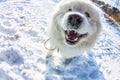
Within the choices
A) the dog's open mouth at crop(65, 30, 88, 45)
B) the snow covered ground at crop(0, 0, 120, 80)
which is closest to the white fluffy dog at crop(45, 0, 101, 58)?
the dog's open mouth at crop(65, 30, 88, 45)

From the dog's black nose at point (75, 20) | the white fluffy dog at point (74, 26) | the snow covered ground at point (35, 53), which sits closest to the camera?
the dog's black nose at point (75, 20)

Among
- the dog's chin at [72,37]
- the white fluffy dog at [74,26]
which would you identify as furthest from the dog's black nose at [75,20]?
the dog's chin at [72,37]

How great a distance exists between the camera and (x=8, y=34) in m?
6.03

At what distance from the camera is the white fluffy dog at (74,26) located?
14.9 feet

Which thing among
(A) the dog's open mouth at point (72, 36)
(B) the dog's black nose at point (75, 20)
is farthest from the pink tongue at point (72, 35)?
(B) the dog's black nose at point (75, 20)

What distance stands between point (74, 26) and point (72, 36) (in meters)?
0.32

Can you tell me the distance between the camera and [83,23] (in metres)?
4.55

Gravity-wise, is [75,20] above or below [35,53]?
Result: below

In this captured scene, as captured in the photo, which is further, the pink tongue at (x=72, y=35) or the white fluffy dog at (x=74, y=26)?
the pink tongue at (x=72, y=35)

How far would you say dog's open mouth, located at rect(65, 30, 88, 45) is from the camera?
472 cm

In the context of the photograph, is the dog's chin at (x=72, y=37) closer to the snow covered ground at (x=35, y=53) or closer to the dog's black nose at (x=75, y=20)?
the dog's black nose at (x=75, y=20)

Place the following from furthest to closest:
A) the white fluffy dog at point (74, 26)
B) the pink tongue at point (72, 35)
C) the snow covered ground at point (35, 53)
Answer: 1. the snow covered ground at point (35, 53)
2. the pink tongue at point (72, 35)
3. the white fluffy dog at point (74, 26)

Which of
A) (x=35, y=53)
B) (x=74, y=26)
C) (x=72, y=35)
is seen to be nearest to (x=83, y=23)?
(x=74, y=26)

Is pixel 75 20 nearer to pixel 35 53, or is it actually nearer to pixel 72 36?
pixel 72 36
